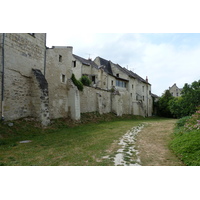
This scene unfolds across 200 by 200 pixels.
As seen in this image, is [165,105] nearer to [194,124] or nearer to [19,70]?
[194,124]

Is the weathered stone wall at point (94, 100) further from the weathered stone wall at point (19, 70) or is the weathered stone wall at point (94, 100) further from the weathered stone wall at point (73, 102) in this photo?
the weathered stone wall at point (19, 70)

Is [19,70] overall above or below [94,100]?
above

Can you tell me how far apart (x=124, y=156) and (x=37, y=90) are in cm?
890

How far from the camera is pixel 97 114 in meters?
20.2

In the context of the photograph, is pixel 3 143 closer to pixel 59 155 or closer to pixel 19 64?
pixel 59 155

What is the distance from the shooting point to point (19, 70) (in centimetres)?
1097

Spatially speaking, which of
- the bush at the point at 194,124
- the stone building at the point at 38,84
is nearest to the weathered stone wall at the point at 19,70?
the stone building at the point at 38,84

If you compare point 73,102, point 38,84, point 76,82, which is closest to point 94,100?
point 76,82

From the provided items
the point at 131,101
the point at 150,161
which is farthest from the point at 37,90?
the point at 131,101

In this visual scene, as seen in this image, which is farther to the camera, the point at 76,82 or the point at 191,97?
the point at 76,82

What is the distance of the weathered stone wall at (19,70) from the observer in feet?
33.0

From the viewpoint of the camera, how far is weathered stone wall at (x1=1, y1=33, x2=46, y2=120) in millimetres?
10073

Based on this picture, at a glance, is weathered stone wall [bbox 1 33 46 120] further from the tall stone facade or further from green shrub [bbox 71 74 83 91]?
green shrub [bbox 71 74 83 91]

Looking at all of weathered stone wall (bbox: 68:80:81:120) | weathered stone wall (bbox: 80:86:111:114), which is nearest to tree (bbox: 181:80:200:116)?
weathered stone wall (bbox: 80:86:111:114)
